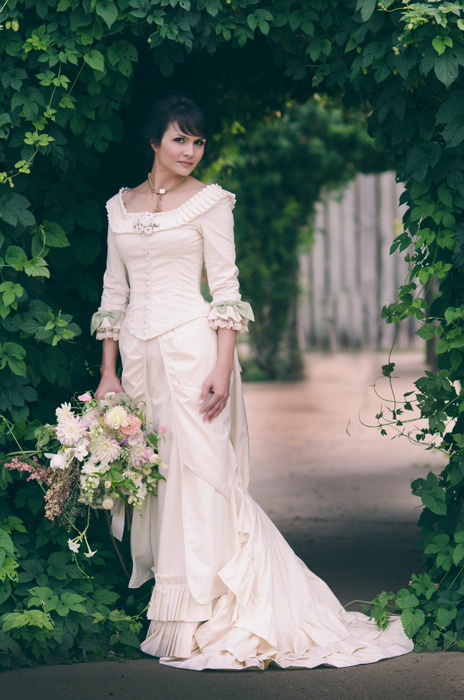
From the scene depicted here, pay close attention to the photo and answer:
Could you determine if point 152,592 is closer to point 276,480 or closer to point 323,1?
point 323,1

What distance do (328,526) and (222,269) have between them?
8.82 feet

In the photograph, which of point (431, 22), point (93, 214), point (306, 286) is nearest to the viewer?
point (431, 22)

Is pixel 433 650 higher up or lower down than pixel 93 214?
lower down

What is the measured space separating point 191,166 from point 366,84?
70cm

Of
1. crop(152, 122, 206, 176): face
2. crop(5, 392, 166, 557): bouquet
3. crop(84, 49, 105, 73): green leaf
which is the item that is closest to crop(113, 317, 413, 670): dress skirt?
crop(5, 392, 166, 557): bouquet

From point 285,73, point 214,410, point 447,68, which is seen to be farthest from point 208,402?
point 447,68

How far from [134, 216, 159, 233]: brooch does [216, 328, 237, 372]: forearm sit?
1.47 feet

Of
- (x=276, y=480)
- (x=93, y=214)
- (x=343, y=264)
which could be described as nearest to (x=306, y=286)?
(x=343, y=264)

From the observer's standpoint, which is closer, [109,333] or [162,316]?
[162,316]

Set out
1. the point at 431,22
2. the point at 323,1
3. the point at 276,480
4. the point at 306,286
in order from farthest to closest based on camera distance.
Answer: the point at 306,286, the point at 276,480, the point at 323,1, the point at 431,22

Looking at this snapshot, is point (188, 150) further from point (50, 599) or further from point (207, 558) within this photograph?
point (50, 599)

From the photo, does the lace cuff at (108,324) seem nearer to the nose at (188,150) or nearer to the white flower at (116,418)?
the white flower at (116,418)

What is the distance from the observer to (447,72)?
3.09 m

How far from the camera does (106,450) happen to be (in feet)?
10.8
